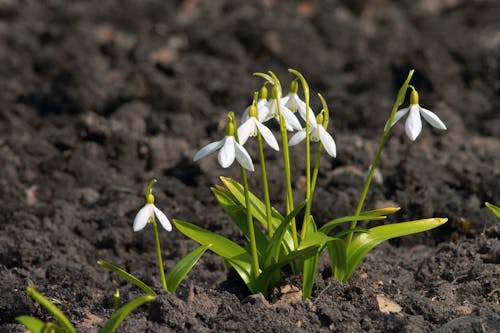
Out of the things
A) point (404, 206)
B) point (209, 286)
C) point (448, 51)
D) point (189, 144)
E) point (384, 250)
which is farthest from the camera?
point (448, 51)

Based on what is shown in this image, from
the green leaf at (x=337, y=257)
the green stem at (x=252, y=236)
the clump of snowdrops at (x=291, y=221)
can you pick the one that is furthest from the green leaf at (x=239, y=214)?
the green leaf at (x=337, y=257)

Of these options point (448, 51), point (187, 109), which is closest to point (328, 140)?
point (187, 109)

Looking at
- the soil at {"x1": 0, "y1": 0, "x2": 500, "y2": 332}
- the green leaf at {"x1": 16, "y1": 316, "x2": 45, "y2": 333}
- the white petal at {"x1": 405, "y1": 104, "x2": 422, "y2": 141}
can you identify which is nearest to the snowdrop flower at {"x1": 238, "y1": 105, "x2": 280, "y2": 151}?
the white petal at {"x1": 405, "y1": 104, "x2": 422, "y2": 141}

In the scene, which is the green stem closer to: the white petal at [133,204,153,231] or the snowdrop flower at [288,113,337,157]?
the snowdrop flower at [288,113,337,157]

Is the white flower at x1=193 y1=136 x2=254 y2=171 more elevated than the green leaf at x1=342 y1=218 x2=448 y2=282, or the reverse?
the white flower at x1=193 y1=136 x2=254 y2=171

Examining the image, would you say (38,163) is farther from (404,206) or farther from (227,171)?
(404,206)

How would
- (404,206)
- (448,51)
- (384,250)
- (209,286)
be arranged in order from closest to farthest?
(209,286), (384,250), (404,206), (448,51)

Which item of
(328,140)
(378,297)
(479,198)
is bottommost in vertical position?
(479,198)
